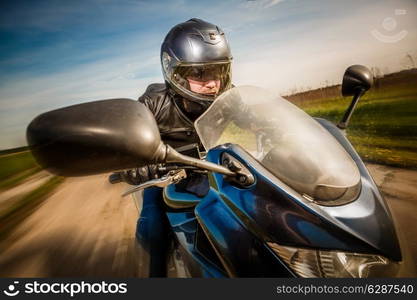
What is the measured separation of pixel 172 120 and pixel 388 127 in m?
6.46

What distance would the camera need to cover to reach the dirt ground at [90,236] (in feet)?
8.61

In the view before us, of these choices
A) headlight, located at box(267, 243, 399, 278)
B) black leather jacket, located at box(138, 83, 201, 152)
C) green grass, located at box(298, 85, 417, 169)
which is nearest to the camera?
headlight, located at box(267, 243, 399, 278)

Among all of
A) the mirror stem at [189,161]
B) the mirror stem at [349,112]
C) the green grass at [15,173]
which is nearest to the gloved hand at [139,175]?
the mirror stem at [189,161]

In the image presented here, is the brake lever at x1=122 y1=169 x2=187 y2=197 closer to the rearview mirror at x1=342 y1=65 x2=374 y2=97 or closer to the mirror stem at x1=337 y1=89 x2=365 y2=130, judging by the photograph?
the mirror stem at x1=337 y1=89 x2=365 y2=130

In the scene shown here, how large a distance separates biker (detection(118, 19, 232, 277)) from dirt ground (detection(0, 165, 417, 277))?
79cm

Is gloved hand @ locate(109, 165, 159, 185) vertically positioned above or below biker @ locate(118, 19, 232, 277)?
below

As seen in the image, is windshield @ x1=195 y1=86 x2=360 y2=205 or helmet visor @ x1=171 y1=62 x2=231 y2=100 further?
helmet visor @ x1=171 y1=62 x2=231 y2=100

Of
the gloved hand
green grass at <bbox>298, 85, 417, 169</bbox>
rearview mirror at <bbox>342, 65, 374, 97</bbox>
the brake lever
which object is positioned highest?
rearview mirror at <bbox>342, 65, 374, 97</bbox>

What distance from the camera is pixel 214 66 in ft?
7.08

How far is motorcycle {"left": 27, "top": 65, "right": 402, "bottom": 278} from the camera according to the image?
0.75 meters

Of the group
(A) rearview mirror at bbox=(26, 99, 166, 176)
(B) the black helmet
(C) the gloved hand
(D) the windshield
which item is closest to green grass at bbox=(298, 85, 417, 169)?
(B) the black helmet

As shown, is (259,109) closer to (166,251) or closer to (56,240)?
→ (166,251)

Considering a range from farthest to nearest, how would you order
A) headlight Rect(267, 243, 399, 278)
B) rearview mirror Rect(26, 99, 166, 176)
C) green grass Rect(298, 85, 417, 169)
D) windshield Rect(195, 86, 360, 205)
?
green grass Rect(298, 85, 417, 169), windshield Rect(195, 86, 360, 205), headlight Rect(267, 243, 399, 278), rearview mirror Rect(26, 99, 166, 176)

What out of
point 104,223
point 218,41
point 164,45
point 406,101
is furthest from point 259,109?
point 406,101
